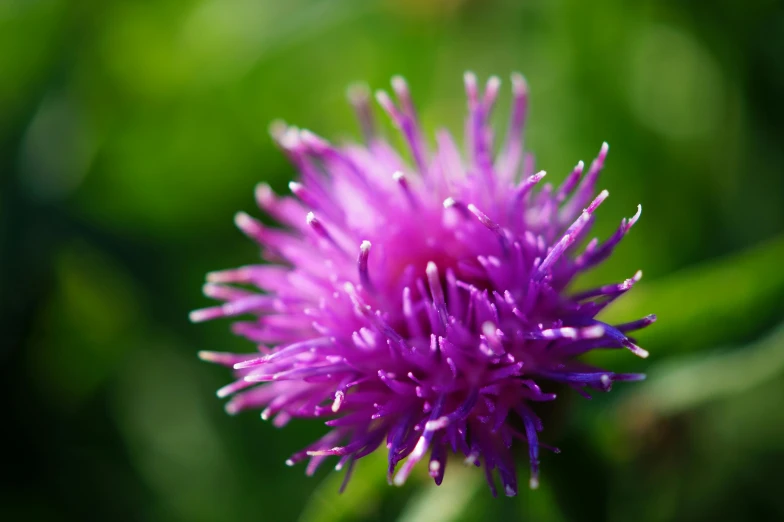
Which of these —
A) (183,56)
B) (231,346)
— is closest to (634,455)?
(231,346)

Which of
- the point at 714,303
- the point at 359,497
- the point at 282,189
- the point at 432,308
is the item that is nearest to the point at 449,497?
the point at 359,497

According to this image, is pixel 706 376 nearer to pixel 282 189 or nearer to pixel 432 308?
pixel 432 308

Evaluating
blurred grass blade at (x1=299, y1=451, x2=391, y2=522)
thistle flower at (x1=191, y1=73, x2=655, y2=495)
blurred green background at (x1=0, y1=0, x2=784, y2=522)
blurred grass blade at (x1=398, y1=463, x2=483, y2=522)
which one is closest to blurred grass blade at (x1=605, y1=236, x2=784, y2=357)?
blurred green background at (x1=0, y1=0, x2=784, y2=522)

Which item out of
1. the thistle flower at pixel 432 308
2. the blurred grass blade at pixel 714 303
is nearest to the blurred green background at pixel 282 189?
the blurred grass blade at pixel 714 303

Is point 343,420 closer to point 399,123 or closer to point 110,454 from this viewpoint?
point 399,123

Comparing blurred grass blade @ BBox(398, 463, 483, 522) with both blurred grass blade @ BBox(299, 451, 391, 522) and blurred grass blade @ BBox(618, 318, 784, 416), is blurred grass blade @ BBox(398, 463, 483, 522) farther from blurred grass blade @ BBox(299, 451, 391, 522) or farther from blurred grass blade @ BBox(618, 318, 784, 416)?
blurred grass blade @ BBox(618, 318, 784, 416)

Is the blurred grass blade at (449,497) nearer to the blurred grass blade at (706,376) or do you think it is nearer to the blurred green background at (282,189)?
the blurred green background at (282,189)
